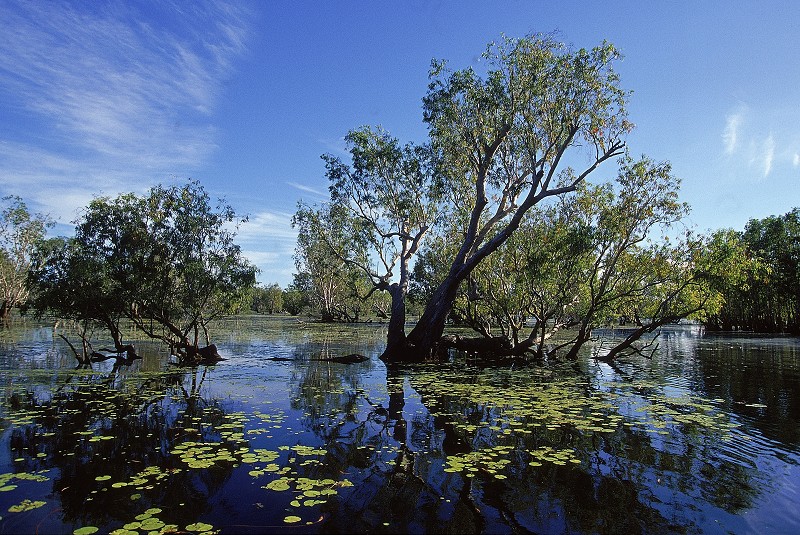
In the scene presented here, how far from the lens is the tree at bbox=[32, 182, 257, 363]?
22.8 meters

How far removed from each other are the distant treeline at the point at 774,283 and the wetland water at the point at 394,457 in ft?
157

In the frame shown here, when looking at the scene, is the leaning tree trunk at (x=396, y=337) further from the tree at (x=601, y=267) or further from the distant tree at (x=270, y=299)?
the distant tree at (x=270, y=299)

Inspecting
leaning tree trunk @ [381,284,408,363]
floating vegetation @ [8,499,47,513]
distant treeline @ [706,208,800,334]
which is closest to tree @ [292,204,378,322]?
leaning tree trunk @ [381,284,408,363]

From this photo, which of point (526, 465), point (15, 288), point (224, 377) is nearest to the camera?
point (526, 465)

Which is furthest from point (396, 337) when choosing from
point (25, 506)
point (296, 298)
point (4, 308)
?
point (296, 298)

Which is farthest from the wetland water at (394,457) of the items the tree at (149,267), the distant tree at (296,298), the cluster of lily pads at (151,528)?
the distant tree at (296,298)

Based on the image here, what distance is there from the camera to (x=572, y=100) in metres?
22.2

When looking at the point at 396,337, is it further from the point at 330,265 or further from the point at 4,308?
the point at 4,308

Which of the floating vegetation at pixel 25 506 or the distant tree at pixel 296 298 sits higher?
the distant tree at pixel 296 298

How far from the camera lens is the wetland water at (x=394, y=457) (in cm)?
688

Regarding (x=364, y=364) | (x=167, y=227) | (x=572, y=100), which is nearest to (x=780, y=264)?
(x=572, y=100)

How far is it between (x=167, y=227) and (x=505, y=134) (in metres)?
18.3

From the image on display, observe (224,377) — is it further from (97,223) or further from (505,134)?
(505,134)

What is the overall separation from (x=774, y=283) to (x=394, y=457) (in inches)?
2599
